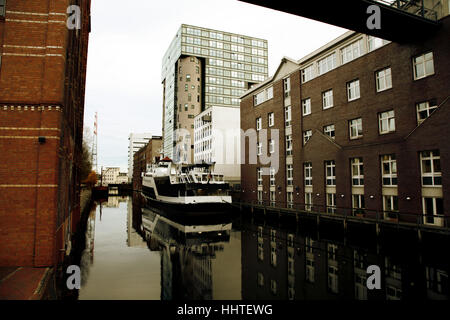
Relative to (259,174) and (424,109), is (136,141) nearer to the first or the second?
(259,174)

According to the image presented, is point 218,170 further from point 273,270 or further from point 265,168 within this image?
point 273,270

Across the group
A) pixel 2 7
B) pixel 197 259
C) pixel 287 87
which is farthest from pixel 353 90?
pixel 2 7

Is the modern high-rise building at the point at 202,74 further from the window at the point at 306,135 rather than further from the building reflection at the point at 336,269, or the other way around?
the building reflection at the point at 336,269

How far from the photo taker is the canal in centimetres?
1098

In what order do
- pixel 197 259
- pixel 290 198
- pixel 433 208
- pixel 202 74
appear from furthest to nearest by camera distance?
pixel 202 74, pixel 290 198, pixel 433 208, pixel 197 259

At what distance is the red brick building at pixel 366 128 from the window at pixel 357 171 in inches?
3.4

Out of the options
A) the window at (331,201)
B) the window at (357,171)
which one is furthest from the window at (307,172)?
the window at (357,171)

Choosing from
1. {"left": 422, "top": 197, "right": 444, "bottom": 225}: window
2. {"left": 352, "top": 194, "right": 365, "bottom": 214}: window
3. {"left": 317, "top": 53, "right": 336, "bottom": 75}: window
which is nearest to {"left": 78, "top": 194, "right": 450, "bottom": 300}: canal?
{"left": 422, "top": 197, "right": 444, "bottom": 225}: window

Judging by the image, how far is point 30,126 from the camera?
1125 cm

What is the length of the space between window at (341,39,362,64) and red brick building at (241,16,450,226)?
90 mm

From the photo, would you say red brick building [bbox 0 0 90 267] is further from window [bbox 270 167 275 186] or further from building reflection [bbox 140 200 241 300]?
window [bbox 270 167 275 186]

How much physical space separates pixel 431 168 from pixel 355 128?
7.78m

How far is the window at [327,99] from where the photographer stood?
28906 millimetres
